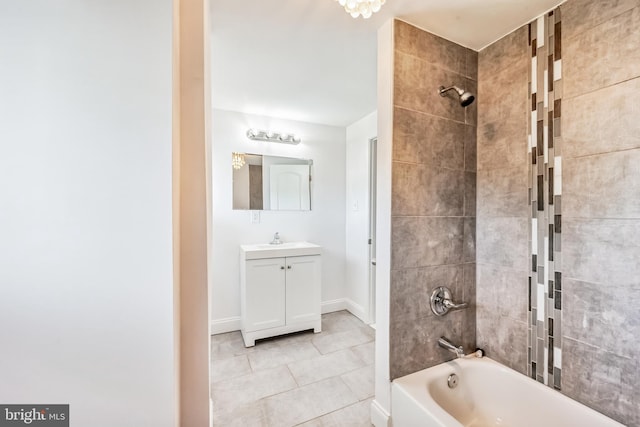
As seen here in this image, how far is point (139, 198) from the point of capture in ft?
2.34

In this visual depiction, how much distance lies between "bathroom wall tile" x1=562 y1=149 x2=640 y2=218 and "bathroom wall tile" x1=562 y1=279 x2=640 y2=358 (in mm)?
328

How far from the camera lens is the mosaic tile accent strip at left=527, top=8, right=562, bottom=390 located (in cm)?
123

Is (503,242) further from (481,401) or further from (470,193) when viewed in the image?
(481,401)

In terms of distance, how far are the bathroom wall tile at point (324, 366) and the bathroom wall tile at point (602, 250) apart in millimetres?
1561

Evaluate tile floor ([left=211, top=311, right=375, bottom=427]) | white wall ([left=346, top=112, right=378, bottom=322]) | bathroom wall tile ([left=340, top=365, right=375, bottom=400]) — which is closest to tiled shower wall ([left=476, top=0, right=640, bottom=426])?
bathroom wall tile ([left=340, top=365, right=375, bottom=400])

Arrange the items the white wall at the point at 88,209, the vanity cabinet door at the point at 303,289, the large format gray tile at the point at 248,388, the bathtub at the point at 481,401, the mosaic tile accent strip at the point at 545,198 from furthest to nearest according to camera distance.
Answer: the vanity cabinet door at the point at 303,289 < the large format gray tile at the point at 248,388 < the mosaic tile accent strip at the point at 545,198 < the bathtub at the point at 481,401 < the white wall at the point at 88,209

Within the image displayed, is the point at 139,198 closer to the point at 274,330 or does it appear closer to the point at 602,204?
the point at 602,204

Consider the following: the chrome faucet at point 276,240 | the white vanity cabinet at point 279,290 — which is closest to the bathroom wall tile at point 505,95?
the white vanity cabinet at point 279,290

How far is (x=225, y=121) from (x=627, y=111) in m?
2.81

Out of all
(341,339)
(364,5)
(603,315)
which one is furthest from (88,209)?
(341,339)

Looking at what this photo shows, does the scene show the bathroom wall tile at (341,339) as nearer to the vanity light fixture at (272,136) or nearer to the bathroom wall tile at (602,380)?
the bathroom wall tile at (602,380)

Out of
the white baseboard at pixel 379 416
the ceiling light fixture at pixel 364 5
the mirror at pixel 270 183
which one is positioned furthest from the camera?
the mirror at pixel 270 183

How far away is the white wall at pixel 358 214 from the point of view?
2699 millimetres

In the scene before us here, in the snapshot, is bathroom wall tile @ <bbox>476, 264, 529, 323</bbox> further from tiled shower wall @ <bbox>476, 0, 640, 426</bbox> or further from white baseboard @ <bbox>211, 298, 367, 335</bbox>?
white baseboard @ <bbox>211, 298, 367, 335</bbox>
